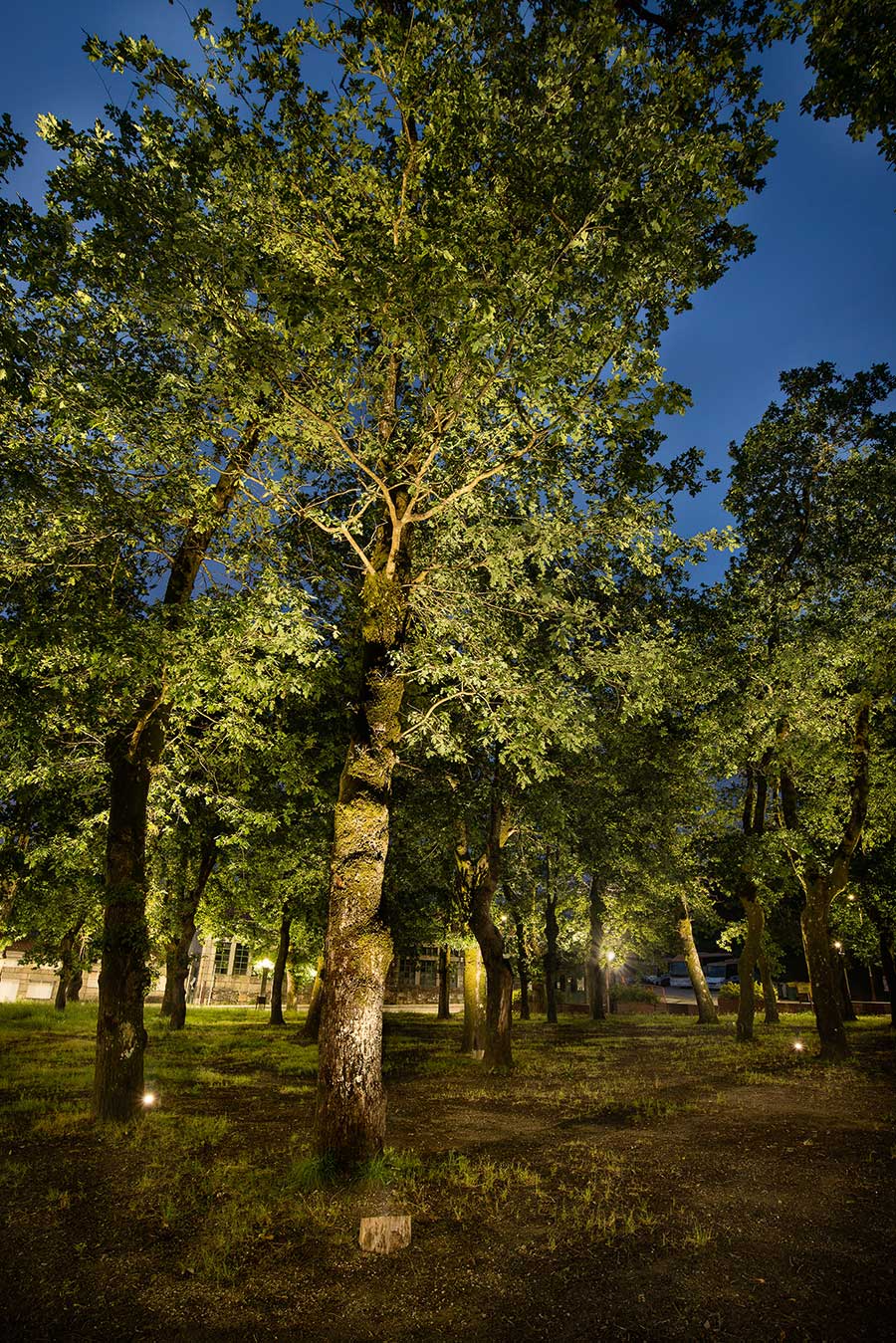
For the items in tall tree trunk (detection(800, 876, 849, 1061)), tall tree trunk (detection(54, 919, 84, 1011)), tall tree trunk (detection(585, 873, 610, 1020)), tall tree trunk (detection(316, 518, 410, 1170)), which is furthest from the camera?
tall tree trunk (detection(585, 873, 610, 1020))

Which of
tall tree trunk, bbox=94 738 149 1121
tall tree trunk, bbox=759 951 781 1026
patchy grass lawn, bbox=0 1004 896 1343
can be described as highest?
tall tree trunk, bbox=94 738 149 1121

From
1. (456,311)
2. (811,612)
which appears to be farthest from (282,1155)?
(811,612)

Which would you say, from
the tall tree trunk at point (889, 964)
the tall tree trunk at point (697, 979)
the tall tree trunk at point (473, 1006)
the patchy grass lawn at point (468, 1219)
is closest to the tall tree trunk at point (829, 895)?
the patchy grass lawn at point (468, 1219)

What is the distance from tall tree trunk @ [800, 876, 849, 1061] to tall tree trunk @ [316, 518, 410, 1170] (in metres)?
15.0

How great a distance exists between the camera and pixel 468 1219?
702cm

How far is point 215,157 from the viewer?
812cm

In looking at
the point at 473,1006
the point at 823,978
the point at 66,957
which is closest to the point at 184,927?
the point at 66,957

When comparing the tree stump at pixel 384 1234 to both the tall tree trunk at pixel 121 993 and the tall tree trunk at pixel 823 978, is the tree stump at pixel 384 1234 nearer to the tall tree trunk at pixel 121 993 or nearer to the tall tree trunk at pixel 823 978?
the tall tree trunk at pixel 121 993

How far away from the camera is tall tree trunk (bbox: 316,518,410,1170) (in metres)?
8.11

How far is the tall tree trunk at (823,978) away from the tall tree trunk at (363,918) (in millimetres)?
15004

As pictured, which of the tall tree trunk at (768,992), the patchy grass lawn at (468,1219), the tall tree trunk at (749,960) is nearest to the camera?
the patchy grass lawn at (468,1219)

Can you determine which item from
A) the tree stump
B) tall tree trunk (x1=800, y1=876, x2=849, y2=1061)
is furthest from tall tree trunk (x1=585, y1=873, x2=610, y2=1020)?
the tree stump

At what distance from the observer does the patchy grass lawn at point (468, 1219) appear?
5184 millimetres

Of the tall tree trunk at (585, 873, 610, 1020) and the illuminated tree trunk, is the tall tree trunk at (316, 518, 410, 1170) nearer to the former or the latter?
the illuminated tree trunk
